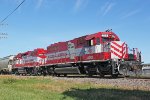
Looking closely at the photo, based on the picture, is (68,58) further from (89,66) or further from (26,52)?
(26,52)

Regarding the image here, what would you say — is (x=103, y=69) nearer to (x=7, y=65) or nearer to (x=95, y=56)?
(x=95, y=56)

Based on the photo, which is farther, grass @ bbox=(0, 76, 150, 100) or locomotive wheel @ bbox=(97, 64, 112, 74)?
locomotive wheel @ bbox=(97, 64, 112, 74)

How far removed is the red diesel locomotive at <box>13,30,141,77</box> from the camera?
77.7ft

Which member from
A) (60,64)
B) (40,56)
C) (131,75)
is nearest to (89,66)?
(131,75)

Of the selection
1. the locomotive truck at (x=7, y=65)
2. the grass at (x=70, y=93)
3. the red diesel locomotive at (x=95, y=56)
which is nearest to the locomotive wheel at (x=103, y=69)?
the red diesel locomotive at (x=95, y=56)

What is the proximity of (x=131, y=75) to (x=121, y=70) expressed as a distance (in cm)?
327

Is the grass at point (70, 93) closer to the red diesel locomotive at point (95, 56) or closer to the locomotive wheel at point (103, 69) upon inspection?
the locomotive wheel at point (103, 69)

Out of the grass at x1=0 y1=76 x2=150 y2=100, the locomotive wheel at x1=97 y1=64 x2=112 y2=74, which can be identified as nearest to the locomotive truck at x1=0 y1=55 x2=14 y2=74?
the locomotive wheel at x1=97 y1=64 x2=112 y2=74

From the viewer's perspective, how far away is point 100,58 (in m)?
24.6

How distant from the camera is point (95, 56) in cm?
2527

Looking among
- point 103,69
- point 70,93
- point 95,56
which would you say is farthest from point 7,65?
point 70,93

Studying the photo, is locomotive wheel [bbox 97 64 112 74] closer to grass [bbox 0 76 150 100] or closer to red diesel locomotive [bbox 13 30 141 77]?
red diesel locomotive [bbox 13 30 141 77]

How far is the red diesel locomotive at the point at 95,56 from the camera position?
23.7 meters

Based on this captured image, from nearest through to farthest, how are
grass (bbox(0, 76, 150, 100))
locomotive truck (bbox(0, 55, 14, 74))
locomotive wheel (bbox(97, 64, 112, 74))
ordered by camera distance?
grass (bbox(0, 76, 150, 100))
locomotive wheel (bbox(97, 64, 112, 74))
locomotive truck (bbox(0, 55, 14, 74))
